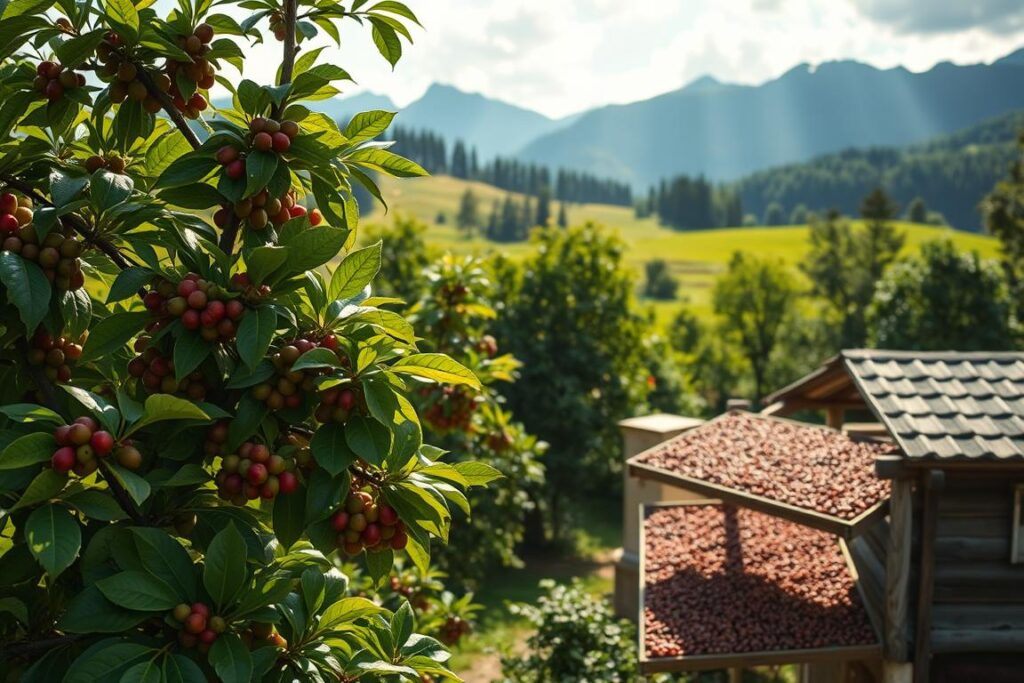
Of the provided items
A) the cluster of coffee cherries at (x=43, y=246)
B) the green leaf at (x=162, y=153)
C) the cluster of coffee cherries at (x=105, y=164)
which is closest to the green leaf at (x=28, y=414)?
the cluster of coffee cherries at (x=43, y=246)

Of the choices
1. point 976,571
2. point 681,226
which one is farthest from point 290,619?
point 681,226

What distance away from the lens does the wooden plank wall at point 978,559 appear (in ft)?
19.7

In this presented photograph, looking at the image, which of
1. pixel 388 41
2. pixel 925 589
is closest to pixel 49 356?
pixel 388 41

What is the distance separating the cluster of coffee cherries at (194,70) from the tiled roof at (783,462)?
4.75m

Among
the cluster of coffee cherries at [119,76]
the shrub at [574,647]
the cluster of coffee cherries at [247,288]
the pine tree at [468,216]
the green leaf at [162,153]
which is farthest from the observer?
the pine tree at [468,216]

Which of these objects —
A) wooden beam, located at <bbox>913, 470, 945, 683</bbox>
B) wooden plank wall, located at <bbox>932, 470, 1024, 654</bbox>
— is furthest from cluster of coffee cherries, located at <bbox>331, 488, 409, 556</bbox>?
wooden plank wall, located at <bbox>932, 470, 1024, 654</bbox>

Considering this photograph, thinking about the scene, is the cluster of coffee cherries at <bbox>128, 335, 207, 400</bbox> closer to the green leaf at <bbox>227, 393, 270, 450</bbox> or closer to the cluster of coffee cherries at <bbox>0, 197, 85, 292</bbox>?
the green leaf at <bbox>227, 393, 270, 450</bbox>

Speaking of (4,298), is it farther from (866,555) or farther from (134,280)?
(866,555)

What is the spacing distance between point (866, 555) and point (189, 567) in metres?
5.96

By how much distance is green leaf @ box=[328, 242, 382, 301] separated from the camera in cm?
226

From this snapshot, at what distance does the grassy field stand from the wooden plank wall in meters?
29.8

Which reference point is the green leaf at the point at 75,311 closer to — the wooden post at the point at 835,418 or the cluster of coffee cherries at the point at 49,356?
the cluster of coffee cherries at the point at 49,356

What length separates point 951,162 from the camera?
135250 mm

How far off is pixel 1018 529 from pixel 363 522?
5521 mm
